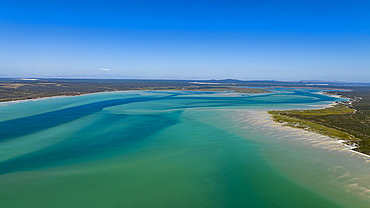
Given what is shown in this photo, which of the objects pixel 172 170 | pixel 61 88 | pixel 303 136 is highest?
pixel 61 88

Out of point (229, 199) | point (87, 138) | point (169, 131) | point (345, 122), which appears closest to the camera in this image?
point (229, 199)

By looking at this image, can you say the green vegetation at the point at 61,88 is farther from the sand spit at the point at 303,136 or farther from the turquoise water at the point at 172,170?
the sand spit at the point at 303,136

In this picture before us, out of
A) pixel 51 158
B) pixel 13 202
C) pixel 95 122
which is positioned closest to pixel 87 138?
pixel 51 158

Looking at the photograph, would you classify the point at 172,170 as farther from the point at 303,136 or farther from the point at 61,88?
the point at 61,88

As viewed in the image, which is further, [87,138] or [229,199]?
[87,138]

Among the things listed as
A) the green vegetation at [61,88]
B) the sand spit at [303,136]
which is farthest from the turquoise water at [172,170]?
the green vegetation at [61,88]

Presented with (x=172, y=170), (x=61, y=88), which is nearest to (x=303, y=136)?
(x=172, y=170)

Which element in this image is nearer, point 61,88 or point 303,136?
point 303,136

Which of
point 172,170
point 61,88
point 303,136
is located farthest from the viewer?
point 61,88

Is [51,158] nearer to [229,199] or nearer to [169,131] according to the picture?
[169,131]

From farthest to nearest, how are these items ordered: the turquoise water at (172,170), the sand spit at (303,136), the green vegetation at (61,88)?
the green vegetation at (61,88)
the sand spit at (303,136)
the turquoise water at (172,170)

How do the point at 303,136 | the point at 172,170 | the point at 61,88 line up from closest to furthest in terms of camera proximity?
the point at 172,170 → the point at 303,136 → the point at 61,88
